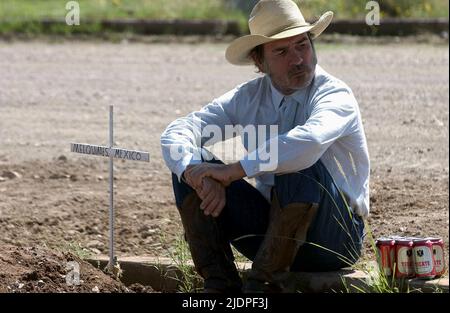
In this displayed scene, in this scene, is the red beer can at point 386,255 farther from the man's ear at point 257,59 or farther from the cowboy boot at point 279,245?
the man's ear at point 257,59

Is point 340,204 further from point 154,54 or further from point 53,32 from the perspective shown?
point 53,32

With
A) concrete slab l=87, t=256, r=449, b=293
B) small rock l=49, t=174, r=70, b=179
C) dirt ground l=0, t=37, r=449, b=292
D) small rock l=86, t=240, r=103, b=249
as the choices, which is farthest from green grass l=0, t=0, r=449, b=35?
concrete slab l=87, t=256, r=449, b=293

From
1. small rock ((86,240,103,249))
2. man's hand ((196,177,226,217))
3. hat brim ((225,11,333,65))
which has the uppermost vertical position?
hat brim ((225,11,333,65))

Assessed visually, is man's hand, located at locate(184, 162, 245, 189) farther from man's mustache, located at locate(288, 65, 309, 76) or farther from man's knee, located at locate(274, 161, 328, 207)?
man's mustache, located at locate(288, 65, 309, 76)

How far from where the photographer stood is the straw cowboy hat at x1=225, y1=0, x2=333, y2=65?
5.12m

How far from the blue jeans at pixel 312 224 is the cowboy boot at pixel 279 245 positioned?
6 cm

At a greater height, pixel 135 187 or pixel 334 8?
pixel 334 8

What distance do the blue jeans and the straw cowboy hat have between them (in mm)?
513

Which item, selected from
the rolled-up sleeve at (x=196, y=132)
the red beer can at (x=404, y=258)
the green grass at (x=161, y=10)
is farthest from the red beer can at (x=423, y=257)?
the green grass at (x=161, y=10)

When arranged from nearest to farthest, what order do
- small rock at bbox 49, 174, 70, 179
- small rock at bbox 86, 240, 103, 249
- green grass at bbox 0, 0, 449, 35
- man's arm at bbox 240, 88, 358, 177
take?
man's arm at bbox 240, 88, 358, 177 → small rock at bbox 86, 240, 103, 249 → small rock at bbox 49, 174, 70, 179 → green grass at bbox 0, 0, 449, 35

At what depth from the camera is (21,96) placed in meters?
10.3

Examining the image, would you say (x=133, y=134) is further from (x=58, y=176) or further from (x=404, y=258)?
(x=404, y=258)
